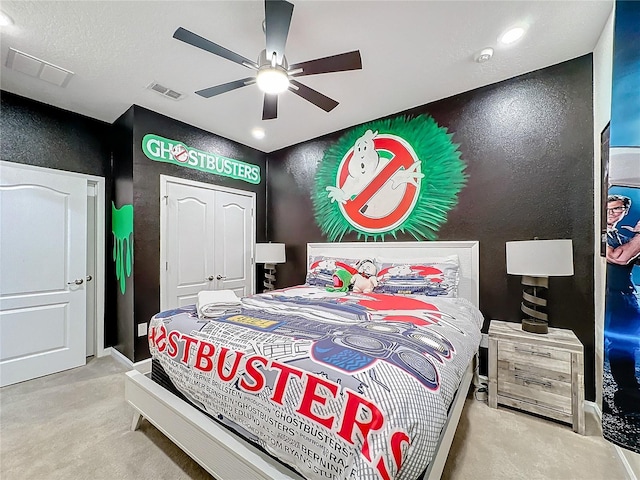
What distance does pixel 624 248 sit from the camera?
1.09 metres

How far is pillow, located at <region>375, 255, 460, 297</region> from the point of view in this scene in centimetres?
252

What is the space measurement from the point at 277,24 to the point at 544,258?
93.9 inches

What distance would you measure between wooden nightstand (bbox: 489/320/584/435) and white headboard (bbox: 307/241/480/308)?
0.49 metres

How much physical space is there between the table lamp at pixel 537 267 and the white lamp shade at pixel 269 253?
267 centimetres

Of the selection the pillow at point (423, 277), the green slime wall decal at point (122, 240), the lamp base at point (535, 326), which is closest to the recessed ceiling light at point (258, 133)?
the green slime wall decal at point (122, 240)

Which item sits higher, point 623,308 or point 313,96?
point 313,96

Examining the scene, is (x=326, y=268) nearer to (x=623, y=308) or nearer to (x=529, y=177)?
(x=529, y=177)

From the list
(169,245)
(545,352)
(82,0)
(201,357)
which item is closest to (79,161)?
(169,245)

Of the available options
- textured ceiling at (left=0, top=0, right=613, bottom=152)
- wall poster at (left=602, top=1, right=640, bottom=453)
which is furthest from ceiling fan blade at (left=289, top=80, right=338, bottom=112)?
wall poster at (left=602, top=1, right=640, bottom=453)

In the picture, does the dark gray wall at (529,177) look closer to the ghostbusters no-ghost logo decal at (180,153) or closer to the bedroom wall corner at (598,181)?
the bedroom wall corner at (598,181)

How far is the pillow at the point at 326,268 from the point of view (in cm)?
310

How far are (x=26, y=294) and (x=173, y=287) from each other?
4.23 feet

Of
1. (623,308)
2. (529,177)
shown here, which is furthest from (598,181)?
(623,308)

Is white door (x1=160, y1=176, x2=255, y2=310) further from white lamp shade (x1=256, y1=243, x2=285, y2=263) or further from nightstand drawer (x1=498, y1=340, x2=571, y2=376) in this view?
nightstand drawer (x1=498, y1=340, x2=571, y2=376)
